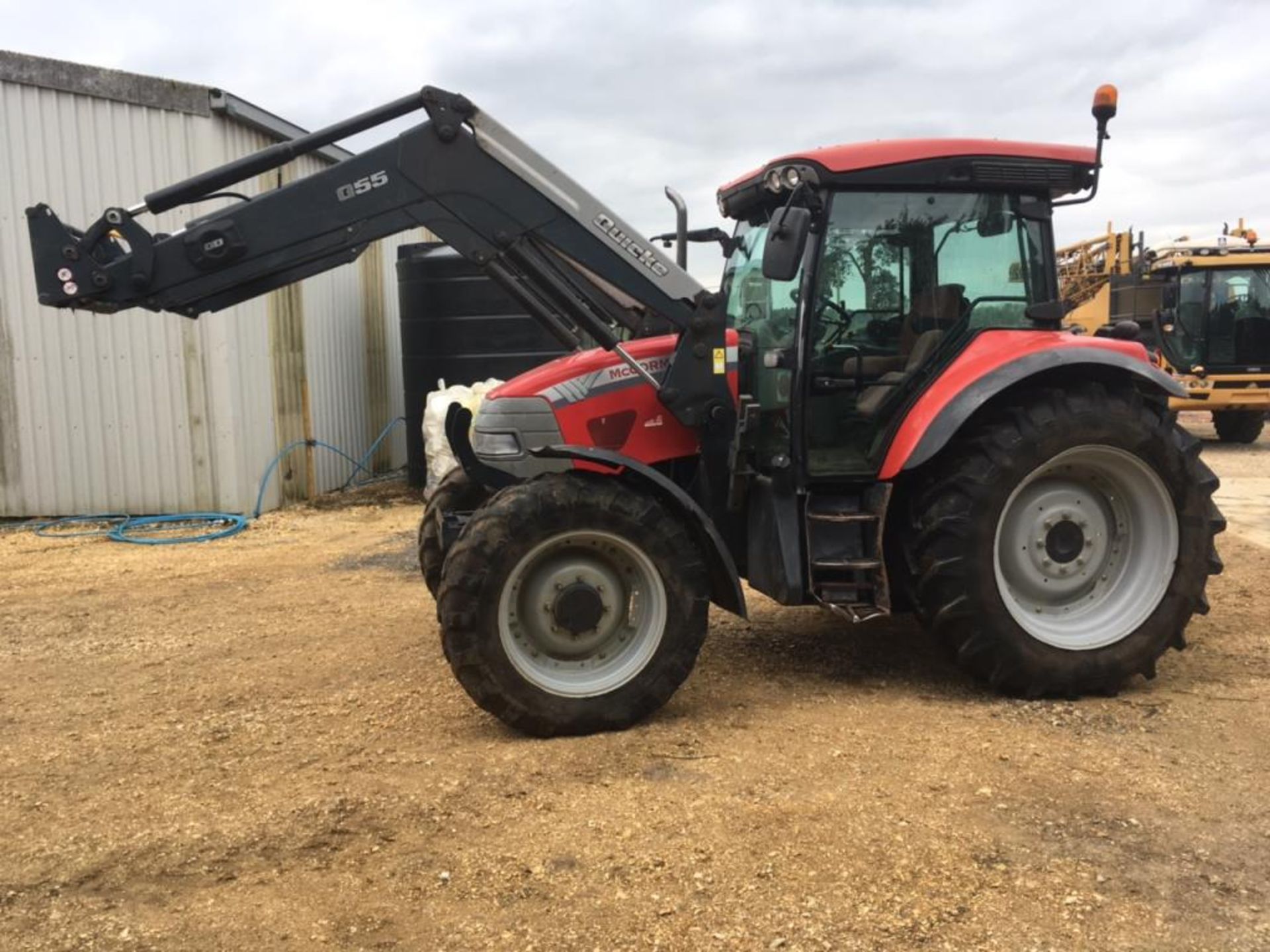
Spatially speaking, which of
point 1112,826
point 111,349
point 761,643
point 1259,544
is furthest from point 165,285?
point 1259,544

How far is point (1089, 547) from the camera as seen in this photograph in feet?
14.6

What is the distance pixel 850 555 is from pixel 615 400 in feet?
3.89

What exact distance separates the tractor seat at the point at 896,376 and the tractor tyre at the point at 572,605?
3.44ft

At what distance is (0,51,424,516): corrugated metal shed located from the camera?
8.75 m

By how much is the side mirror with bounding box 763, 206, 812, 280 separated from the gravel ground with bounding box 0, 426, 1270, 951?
1743 millimetres

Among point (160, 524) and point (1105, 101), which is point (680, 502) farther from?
point (160, 524)

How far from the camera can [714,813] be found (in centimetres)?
322

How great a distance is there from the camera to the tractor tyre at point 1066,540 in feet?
13.5

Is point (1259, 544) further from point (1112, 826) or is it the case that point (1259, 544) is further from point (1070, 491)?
point (1112, 826)

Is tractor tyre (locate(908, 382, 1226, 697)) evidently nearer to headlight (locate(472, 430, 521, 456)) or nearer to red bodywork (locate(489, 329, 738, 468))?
red bodywork (locate(489, 329, 738, 468))

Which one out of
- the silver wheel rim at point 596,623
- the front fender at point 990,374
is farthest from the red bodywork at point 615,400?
the front fender at point 990,374

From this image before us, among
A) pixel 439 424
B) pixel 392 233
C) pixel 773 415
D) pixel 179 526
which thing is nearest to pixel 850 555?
pixel 773 415

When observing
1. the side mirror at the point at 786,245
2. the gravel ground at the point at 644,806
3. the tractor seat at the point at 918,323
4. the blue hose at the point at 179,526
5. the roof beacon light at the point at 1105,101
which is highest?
the roof beacon light at the point at 1105,101

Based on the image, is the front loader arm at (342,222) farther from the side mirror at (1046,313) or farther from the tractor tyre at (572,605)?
the side mirror at (1046,313)
